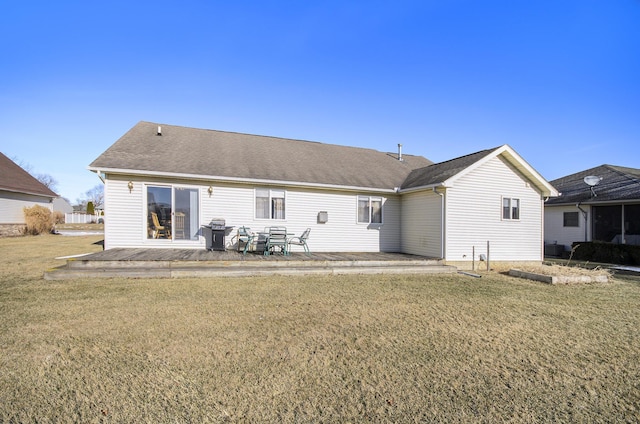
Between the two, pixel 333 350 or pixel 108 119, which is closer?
pixel 333 350

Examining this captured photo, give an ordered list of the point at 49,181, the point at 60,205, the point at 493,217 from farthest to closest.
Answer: the point at 49,181 → the point at 60,205 → the point at 493,217

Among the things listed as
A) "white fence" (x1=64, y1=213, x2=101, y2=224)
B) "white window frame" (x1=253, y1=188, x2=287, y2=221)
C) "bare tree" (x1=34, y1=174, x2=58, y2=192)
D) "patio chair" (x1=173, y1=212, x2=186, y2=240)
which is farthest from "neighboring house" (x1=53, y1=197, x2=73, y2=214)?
"white window frame" (x1=253, y1=188, x2=287, y2=221)

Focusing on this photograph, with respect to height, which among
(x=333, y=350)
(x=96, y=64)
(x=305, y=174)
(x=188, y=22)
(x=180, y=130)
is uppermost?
(x=188, y=22)

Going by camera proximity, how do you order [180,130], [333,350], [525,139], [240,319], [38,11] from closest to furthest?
[333,350], [240,319], [38,11], [180,130], [525,139]

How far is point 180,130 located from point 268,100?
489 centimetres

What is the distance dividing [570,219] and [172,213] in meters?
18.7

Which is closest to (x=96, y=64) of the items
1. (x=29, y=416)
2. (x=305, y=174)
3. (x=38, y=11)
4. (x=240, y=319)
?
(x=38, y=11)

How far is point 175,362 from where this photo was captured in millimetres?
3268

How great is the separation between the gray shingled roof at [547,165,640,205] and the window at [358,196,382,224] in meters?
10.6

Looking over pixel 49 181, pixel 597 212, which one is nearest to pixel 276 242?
pixel 597 212

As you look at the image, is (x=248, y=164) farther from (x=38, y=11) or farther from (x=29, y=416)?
(x=29, y=416)

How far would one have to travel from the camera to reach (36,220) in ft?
68.6

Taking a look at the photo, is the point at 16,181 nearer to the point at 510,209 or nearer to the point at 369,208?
→ the point at 369,208

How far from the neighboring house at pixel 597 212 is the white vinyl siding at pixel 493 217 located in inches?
207
